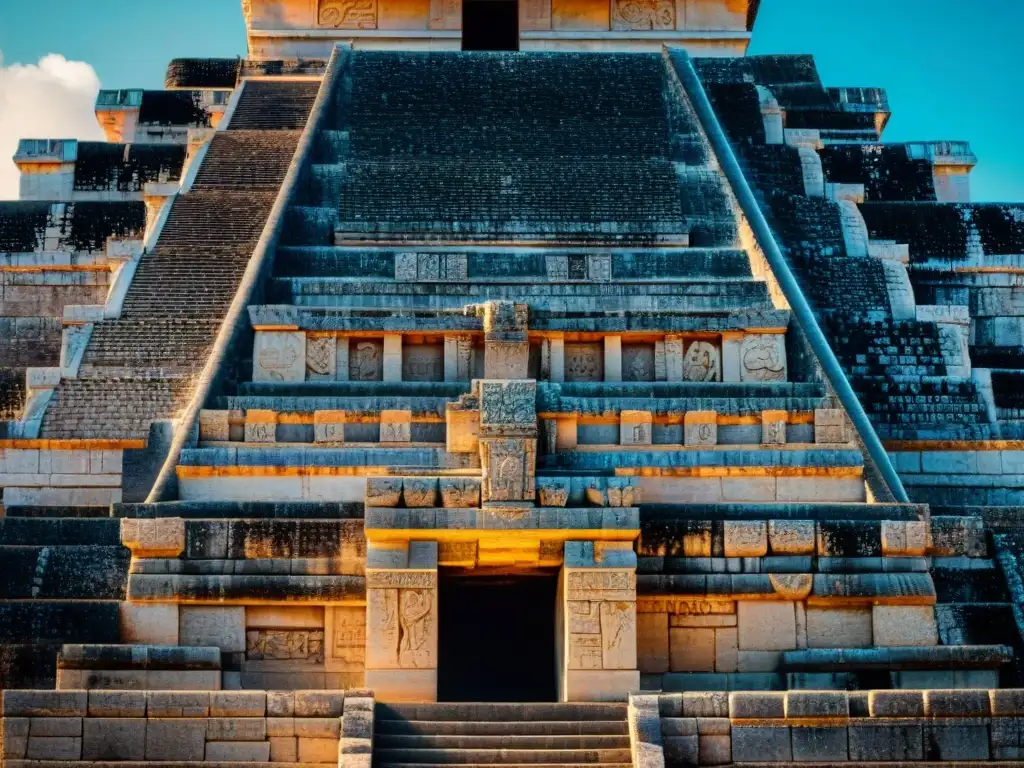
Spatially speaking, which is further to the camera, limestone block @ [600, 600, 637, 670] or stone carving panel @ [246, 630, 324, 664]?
stone carving panel @ [246, 630, 324, 664]

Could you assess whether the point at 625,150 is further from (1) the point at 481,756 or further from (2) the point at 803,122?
(1) the point at 481,756

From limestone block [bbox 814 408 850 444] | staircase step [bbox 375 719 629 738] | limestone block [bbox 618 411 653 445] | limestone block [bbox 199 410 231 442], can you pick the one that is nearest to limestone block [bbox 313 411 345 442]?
limestone block [bbox 199 410 231 442]

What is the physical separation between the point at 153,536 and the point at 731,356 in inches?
251

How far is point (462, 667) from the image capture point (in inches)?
680

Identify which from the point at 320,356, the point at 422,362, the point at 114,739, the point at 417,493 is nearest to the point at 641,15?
the point at 422,362

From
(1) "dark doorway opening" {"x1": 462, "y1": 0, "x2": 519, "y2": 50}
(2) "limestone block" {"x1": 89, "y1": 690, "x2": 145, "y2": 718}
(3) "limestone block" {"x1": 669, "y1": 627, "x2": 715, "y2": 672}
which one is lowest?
(2) "limestone block" {"x1": 89, "y1": 690, "x2": 145, "y2": 718}

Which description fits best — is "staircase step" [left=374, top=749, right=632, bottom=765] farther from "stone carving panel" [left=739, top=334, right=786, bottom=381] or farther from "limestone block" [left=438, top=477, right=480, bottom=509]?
"stone carving panel" [left=739, top=334, right=786, bottom=381]

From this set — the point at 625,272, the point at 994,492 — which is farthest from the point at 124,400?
the point at 994,492

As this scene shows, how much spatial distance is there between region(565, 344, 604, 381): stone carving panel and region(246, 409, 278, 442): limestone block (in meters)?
3.21

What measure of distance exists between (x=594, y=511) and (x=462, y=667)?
3679mm

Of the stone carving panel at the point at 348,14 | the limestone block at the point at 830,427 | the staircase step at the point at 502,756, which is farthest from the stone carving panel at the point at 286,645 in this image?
the stone carving panel at the point at 348,14

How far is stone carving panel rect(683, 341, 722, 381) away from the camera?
59.4ft

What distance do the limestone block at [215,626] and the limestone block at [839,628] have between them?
15.5 ft

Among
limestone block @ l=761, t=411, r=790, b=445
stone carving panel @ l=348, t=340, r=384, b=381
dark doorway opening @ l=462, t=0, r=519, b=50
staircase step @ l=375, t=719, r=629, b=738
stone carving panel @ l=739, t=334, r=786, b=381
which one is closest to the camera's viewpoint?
staircase step @ l=375, t=719, r=629, b=738
